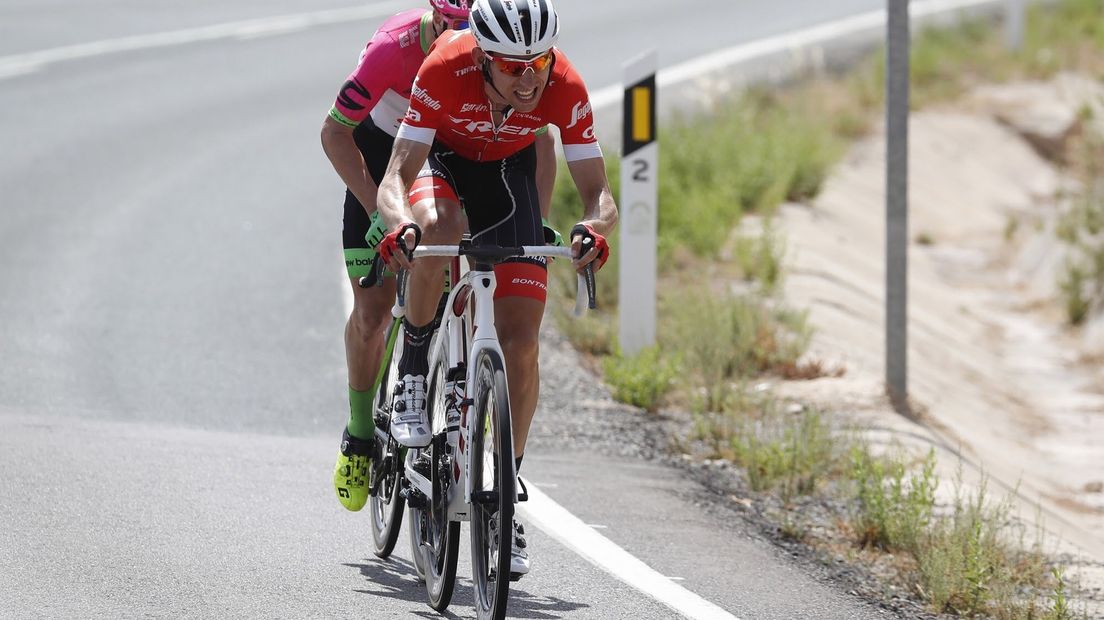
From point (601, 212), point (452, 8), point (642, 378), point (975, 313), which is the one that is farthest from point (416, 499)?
point (975, 313)

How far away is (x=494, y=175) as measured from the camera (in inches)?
211

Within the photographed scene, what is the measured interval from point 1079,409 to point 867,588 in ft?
19.9

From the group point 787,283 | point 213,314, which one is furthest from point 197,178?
point 787,283

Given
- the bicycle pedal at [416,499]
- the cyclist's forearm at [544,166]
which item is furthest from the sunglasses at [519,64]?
the bicycle pedal at [416,499]

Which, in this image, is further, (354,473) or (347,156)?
(354,473)

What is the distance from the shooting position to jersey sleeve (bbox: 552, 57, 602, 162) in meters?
5.15

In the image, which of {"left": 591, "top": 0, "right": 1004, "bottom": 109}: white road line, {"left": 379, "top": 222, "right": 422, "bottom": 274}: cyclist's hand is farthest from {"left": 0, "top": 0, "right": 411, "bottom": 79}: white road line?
{"left": 379, "top": 222, "right": 422, "bottom": 274}: cyclist's hand

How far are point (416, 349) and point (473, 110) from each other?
0.89 meters

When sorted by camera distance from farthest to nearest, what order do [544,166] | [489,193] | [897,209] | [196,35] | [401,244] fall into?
1. [196,35]
2. [897,209]
3. [544,166]
4. [489,193]
5. [401,244]

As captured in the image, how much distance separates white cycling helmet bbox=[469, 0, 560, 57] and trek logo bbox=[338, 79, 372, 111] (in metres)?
0.91

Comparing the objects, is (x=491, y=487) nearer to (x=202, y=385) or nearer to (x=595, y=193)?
(x=595, y=193)

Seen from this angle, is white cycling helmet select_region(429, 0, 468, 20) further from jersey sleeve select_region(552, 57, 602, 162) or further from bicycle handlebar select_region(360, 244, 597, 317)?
bicycle handlebar select_region(360, 244, 597, 317)

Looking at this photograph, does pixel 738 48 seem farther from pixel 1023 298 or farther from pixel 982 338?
pixel 982 338

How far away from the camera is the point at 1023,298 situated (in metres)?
14.3
